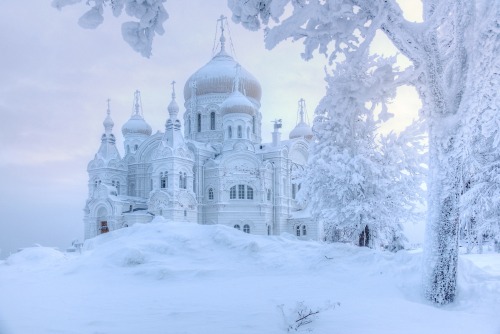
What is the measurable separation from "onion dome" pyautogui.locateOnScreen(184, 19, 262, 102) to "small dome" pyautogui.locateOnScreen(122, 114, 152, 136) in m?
5.28

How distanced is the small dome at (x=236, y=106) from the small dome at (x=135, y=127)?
32.3ft

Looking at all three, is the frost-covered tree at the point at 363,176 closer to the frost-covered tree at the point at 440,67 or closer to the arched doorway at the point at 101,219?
the frost-covered tree at the point at 440,67

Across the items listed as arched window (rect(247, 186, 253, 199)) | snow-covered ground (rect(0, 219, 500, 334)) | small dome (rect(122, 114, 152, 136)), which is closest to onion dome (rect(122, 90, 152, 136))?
small dome (rect(122, 114, 152, 136))

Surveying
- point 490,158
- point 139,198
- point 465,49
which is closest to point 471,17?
point 465,49

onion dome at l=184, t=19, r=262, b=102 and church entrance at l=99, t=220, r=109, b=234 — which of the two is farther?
onion dome at l=184, t=19, r=262, b=102

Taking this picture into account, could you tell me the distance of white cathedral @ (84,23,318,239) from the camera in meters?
34.6

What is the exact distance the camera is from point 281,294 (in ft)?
23.5

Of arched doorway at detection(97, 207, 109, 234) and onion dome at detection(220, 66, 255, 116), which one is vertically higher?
onion dome at detection(220, 66, 255, 116)

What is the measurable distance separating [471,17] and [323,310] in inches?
222

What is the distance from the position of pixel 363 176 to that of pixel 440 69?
22.6 feet

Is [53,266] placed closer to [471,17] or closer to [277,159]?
[471,17]

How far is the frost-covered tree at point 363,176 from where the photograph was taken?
1422 cm

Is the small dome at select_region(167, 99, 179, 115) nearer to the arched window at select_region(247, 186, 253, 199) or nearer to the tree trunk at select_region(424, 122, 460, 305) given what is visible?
the arched window at select_region(247, 186, 253, 199)

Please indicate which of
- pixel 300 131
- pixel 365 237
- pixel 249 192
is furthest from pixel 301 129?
pixel 365 237
